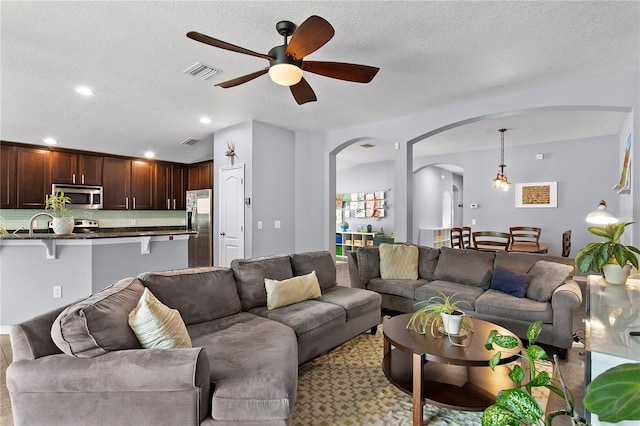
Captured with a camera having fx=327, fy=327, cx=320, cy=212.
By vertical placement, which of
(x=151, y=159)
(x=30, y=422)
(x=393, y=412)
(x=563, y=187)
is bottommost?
(x=393, y=412)

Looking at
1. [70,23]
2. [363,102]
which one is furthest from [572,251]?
[70,23]

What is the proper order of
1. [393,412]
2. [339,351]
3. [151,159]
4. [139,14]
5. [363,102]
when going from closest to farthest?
[393,412]
[139,14]
[339,351]
[363,102]
[151,159]

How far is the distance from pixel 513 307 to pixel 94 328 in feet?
10.7

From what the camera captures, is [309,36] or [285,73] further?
[285,73]

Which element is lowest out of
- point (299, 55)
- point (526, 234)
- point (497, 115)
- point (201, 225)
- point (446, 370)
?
point (446, 370)

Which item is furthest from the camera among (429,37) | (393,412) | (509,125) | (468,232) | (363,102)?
(468,232)

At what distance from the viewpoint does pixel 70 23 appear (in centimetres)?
246

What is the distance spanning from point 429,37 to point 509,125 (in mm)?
3375

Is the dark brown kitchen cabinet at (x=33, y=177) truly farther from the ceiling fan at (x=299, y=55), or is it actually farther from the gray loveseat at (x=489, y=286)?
the gray loveseat at (x=489, y=286)

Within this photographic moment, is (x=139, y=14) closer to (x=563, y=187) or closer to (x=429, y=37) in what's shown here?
(x=429, y=37)

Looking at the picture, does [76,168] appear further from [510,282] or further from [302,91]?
[510,282]

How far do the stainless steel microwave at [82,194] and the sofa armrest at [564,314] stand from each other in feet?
23.4

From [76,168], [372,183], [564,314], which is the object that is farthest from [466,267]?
[76,168]

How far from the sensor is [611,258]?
242 cm
